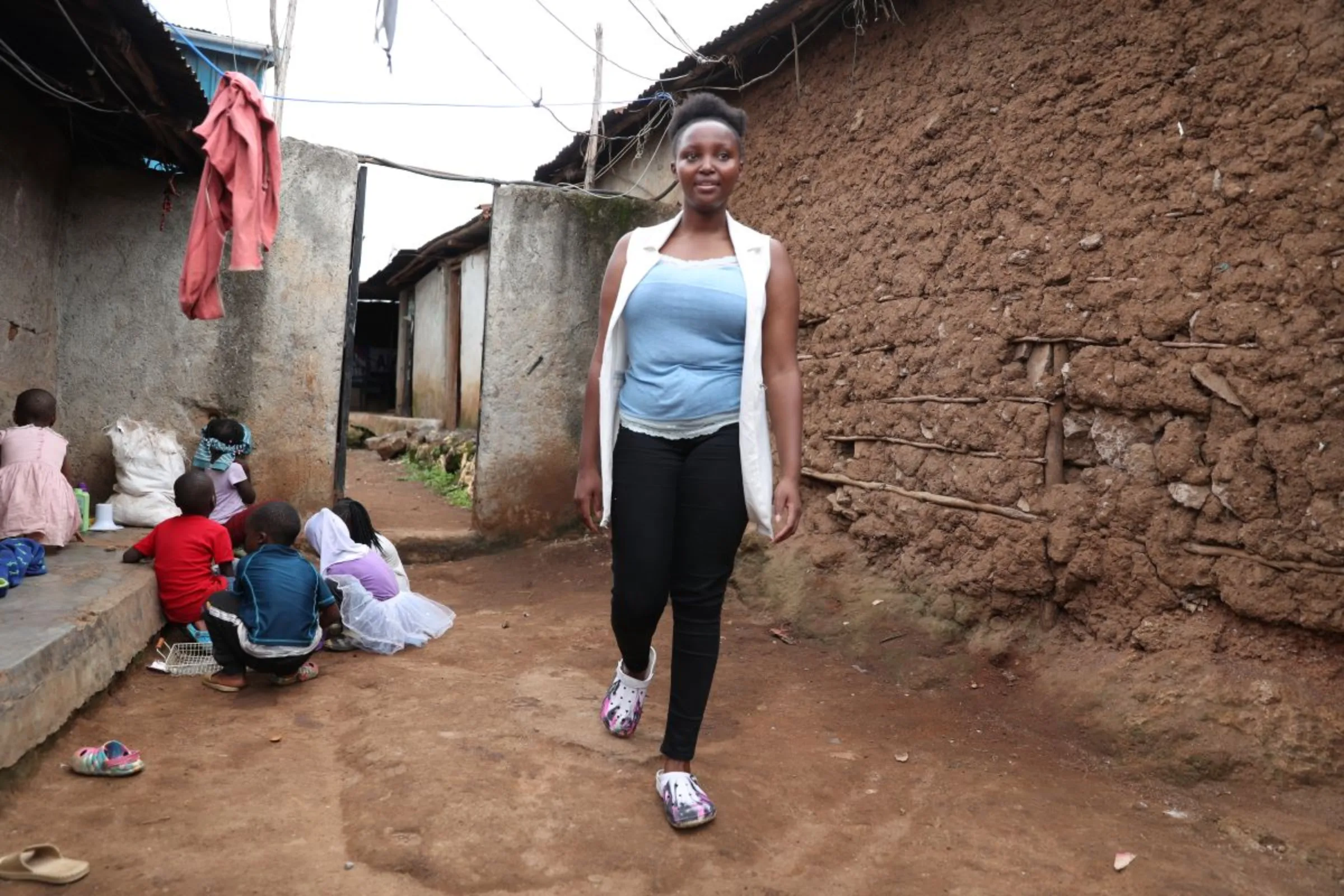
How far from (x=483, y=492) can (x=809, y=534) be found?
2.39 meters

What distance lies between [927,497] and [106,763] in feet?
9.78

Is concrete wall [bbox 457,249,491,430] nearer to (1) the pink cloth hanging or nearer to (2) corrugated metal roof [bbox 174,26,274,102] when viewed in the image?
(2) corrugated metal roof [bbox 174,26,274,102]

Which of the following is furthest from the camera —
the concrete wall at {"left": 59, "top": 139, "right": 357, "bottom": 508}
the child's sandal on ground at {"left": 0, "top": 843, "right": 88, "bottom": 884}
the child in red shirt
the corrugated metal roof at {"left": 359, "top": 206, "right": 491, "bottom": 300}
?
the corrugated metal roof at {"left": 359, "top": 206, "right": 491, "bottom": 300}

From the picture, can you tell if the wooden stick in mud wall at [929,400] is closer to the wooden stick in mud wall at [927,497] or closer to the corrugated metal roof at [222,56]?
the wooden stick in mud wall at [927,497]

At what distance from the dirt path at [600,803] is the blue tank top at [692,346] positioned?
1.01 meters

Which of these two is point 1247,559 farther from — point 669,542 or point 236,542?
point 236,542

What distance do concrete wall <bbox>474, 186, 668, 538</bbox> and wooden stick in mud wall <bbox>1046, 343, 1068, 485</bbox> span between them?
3360 millimetres

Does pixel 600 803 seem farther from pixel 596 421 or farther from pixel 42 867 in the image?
pixel 42 867

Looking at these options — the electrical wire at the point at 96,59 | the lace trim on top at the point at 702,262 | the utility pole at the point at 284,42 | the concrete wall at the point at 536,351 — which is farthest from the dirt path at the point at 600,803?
→ the utility pole at the point at 284,42

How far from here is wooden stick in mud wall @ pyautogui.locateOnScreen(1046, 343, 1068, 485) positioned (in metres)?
Result: 3.41

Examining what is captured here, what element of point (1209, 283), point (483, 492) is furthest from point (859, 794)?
point (483, 492)

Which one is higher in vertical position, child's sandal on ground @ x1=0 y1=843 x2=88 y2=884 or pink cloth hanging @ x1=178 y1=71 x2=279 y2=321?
pink cloth hanging @ x1=178 y1=71 x2=279 y2=321

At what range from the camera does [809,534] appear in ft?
15.3

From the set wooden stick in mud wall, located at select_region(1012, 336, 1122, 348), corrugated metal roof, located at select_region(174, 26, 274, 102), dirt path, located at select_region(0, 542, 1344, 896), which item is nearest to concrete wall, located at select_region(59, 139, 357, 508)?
dirt path, located at select_region(0, 542, 1344, 896)
